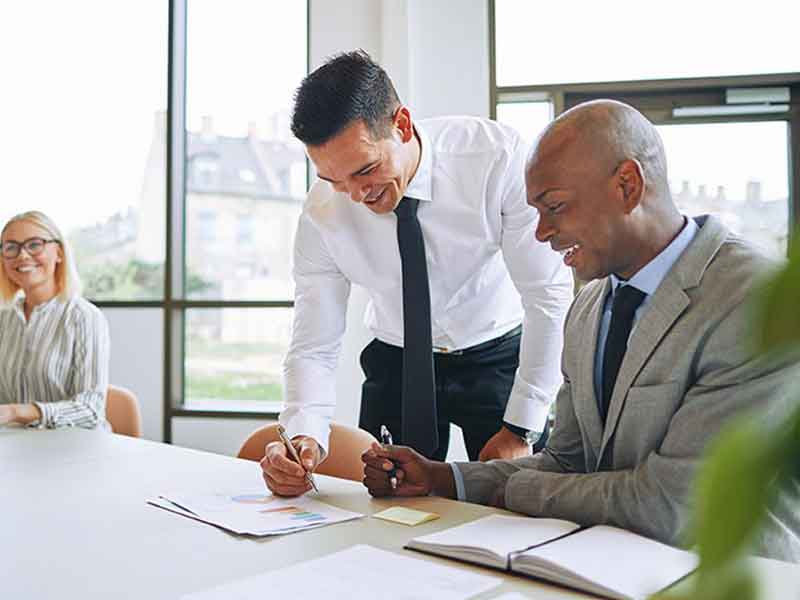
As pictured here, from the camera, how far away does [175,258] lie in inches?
172

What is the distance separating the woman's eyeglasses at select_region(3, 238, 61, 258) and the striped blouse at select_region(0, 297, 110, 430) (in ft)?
0.65

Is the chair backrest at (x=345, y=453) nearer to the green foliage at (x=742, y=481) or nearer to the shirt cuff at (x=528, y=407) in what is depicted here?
the shirt cuff at (x=528, y=407)

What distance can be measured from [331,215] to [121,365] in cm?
268

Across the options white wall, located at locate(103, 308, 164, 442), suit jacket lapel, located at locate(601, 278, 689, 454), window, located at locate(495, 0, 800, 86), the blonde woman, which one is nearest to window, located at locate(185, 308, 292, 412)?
white wall, located at locate(103, 308, 164, 442)

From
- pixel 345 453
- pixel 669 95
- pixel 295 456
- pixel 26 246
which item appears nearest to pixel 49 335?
pixel 26 246

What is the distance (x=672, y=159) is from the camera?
11.9ft

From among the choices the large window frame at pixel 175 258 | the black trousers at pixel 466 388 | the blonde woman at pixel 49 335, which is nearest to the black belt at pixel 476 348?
the black trousers at pixel 466 388

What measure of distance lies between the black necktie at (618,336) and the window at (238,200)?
2.93 meters

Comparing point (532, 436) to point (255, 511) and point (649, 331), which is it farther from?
point (255, 511)

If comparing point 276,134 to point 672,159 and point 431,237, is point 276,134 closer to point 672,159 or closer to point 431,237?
point 672,159

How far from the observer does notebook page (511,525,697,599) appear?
3.42 feet

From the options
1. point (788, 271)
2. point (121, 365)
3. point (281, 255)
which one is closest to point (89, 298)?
point (121, 365)

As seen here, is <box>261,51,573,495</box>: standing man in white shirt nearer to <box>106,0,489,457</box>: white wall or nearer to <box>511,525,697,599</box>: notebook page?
<box>511,525,697,599</box>: notebook page

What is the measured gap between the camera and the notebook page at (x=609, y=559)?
1.04m
